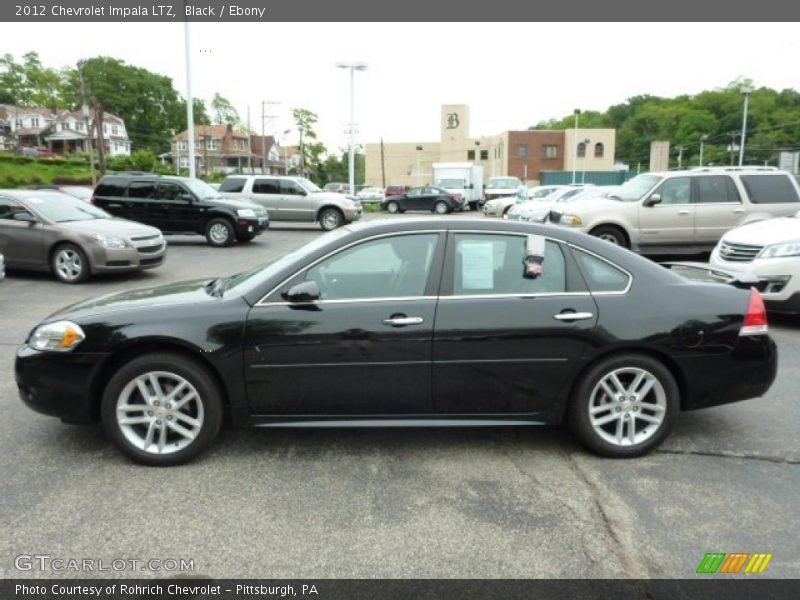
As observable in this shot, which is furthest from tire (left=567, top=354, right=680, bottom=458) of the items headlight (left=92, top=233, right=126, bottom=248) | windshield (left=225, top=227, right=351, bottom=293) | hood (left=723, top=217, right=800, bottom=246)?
headlight (left=92, top=233, right=126, bottom=248)

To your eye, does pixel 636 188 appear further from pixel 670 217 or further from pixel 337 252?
pixel 337 252

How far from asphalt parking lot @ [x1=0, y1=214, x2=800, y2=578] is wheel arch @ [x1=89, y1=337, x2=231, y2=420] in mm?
420

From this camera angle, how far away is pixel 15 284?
34.1 ft

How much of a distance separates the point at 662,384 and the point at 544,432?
0.90 m

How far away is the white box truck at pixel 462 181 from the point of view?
3578 cm

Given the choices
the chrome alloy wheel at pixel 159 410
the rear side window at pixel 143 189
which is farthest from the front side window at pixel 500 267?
the rear side window at pixel 143 189

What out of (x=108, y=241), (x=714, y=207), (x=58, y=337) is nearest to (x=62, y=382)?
(x=58, y=337)

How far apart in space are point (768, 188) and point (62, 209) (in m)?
12.8

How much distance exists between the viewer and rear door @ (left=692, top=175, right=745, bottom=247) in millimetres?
11719

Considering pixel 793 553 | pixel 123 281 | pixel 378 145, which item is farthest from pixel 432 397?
pixel 378 145

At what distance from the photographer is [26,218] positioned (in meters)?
10.5

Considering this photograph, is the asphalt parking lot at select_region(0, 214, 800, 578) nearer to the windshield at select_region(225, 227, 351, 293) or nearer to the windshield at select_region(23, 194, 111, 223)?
the windshield at select_region(225, 227, 351, 293)

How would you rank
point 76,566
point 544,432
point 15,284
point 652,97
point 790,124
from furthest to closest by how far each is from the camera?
1. point 652,97
2. point 790,124
3. point 15,284
4. point 544,432
5. point 76,566

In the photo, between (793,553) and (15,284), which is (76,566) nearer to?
(793,553)
